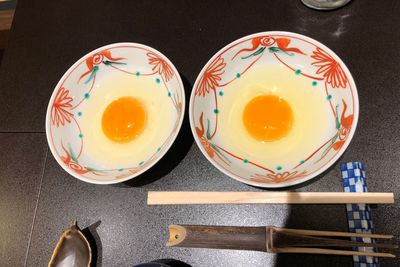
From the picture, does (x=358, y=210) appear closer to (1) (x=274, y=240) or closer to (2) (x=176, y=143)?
(1) (x=274, y=240)

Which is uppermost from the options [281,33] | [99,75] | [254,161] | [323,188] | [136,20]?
[136,20]

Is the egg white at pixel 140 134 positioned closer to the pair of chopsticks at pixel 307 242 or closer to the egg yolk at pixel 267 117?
the egg yolk at pixel 267 117

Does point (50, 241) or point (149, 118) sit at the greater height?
point (149, 118)

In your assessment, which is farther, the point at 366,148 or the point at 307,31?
the point at 307,31

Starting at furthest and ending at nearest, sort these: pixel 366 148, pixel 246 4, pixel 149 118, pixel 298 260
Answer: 1. pixel 246 4
2. pixel 149 118
3. pixel 366 148
4. pixel 298 260

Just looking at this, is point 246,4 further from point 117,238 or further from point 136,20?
point 117,238

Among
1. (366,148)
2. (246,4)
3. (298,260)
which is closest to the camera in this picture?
(298,260)

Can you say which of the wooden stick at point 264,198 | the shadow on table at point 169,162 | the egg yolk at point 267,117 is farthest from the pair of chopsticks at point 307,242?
the shadow on table at point 169,162

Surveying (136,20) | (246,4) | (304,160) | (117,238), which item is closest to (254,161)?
(304,160)
